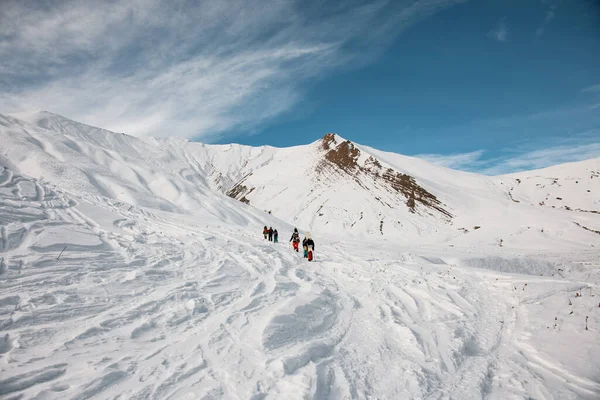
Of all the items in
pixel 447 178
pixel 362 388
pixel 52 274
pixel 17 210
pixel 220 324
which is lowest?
pixel 362 388

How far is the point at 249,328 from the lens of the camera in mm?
7176

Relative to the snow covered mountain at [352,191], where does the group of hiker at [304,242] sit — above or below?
below

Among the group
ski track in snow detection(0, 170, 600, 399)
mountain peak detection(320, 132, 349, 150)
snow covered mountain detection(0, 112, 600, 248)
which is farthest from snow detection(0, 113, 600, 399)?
mountain peak detection(320, 132, 349, 150)

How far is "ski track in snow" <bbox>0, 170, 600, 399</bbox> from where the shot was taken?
5.12 metres

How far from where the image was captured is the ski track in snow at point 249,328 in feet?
16.8

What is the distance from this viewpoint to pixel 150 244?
14.8 meters

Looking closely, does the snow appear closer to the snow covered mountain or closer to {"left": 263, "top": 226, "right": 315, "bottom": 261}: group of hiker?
{"left": 263, "top": 226, "right": 315, "bottom": 261}: group of hiker

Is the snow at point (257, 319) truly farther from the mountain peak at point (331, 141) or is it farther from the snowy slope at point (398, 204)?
the mountain peak at point (331, 141)

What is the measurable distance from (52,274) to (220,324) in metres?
6.02

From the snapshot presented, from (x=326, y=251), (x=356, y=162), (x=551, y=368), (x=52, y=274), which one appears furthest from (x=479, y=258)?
(x=356, y=162)

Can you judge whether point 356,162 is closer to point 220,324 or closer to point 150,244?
point 150,244

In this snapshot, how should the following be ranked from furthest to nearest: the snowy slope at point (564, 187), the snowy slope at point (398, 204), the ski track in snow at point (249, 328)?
the snowy slope at point (564, 187) < the snowy slope at point (398, 204) < the ski track in snow at point (249, 328)

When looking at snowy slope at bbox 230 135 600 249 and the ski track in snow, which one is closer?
the ski track in snow

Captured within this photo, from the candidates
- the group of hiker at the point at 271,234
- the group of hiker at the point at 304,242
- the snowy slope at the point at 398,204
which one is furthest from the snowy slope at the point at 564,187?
the group of hiker at the point at 304,242
